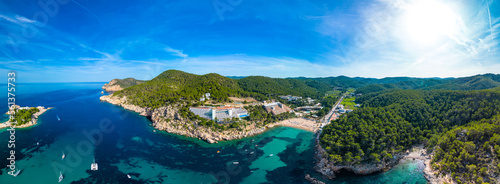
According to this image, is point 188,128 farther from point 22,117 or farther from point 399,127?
point 399,127

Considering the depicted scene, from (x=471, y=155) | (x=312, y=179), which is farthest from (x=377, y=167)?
(x=471, y=155)

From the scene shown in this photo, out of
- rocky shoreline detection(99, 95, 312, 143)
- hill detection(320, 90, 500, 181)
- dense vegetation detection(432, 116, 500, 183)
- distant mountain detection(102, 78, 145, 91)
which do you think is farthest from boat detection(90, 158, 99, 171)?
distant mountain detection(102, 78, 145, 91)

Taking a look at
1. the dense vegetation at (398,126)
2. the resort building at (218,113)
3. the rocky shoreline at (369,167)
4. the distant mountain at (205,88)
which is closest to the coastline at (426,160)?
the rocky shoreline at (369,167)

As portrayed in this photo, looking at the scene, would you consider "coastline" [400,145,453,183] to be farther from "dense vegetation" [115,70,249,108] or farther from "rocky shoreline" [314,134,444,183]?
"dense vegetation" [115,70,249,108]

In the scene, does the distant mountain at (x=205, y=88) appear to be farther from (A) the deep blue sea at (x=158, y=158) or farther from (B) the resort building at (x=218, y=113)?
(A) the deep blue sea at (x=158, y=158)

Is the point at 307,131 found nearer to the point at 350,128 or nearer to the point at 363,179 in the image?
the point at 350,128
